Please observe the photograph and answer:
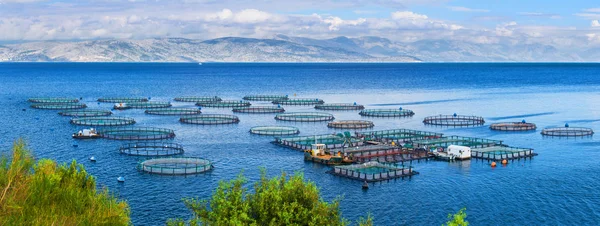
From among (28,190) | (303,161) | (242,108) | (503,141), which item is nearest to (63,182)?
(28,190)

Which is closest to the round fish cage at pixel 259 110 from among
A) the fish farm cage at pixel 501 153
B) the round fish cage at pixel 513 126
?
the round fish cage at pixel 513 126

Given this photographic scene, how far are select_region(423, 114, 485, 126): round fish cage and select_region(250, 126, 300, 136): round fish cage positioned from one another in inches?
1509

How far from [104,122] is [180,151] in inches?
1845

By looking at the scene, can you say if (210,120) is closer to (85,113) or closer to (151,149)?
(85,113)

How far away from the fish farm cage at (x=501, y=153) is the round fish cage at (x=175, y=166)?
46.0 meters

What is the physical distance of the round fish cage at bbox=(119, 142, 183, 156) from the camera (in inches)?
4513

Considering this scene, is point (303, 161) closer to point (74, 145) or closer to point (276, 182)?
point (74, 145)

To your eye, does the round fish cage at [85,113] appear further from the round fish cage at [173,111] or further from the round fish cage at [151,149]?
the round fish cage at [151,149]

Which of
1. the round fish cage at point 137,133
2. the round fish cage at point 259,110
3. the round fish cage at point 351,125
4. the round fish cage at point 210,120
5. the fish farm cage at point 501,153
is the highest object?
the round fish cage at point 259,110

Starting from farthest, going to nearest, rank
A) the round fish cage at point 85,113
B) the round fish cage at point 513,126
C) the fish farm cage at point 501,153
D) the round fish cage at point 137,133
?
the round fish cage at point 85,113 < the round fish cage at point 513,126 < the round fish cage at point 137,133 < the fish farm cage at point 501,153

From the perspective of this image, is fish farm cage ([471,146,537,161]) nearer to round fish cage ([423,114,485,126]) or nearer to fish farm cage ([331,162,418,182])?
fish farm cage ([331,162,418,182])

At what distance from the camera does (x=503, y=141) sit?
13212 cm

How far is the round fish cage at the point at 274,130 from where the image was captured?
141 metres

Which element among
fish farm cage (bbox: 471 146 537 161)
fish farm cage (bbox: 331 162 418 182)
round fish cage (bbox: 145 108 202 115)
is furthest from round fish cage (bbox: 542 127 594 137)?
round fish cage (bbox: 145 108 202 115)
